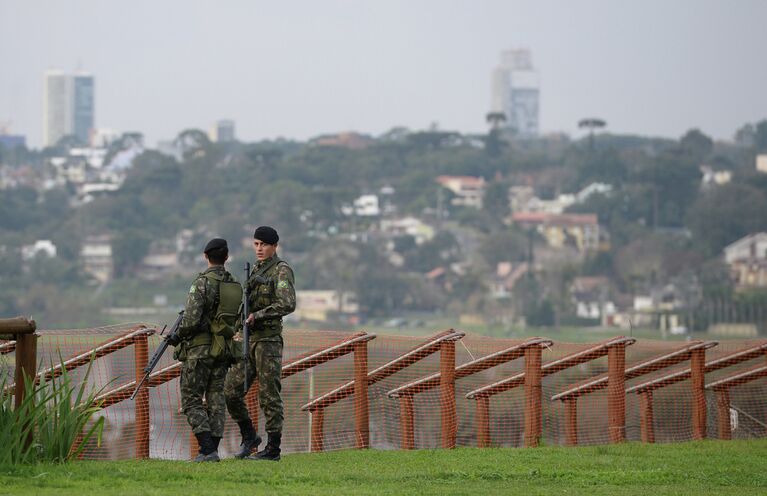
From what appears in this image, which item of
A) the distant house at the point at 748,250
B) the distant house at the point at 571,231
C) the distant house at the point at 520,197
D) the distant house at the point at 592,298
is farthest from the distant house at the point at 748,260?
the distant house at the point at 520,197

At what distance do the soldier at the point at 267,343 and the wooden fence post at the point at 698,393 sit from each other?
12.4 ft

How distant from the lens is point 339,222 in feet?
462

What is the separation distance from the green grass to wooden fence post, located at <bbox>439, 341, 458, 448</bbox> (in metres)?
0.31

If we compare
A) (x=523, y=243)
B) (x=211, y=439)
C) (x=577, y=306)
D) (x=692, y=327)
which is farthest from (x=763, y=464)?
(x=523, y=243)

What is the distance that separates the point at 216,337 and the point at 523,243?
413 feet

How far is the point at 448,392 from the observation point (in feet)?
38.4

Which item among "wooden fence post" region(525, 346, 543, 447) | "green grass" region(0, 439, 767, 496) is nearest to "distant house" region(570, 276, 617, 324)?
"wooden fence post" region(525, 346, 543, 447)

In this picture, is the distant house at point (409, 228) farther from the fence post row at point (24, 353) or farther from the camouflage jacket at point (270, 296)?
the fence post row at point (24, 353)

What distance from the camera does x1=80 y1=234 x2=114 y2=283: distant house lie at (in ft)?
421

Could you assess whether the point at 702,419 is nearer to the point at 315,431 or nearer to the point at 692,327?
the point at 315,431

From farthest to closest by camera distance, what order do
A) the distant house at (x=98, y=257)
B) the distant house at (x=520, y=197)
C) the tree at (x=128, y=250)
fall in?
the distant house at (x=520, y=197) < the tree at (x=128, y=250) < the distant house at (x=98, y=257)

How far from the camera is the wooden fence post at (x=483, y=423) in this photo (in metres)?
12.3

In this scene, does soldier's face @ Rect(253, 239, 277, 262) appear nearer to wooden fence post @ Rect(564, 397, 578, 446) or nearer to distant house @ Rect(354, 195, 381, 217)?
wooden fence post @ Rect(564, 397, 578, 446)

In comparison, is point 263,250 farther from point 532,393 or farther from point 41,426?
point 532,393
